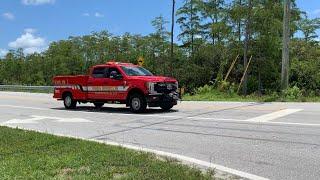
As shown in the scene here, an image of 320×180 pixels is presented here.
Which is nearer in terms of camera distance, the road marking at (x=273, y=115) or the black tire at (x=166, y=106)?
the road marking at (x=273, y=115)

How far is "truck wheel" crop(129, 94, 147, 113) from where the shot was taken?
65.0ft

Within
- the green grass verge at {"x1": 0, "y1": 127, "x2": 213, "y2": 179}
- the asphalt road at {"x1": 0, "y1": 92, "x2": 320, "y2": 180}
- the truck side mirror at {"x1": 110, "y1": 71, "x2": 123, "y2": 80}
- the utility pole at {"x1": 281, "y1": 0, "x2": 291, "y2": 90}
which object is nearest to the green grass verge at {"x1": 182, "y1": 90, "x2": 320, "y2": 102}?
the utility pole at {"x1": 281, "y1": 0, "x2": 291, "y2": 90}

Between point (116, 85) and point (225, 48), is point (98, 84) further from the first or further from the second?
point (225, 48)

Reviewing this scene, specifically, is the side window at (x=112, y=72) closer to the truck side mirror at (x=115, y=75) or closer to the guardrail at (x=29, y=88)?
the truck side mirror at (x=115, y=75)

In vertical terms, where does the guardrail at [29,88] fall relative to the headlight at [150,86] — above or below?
below

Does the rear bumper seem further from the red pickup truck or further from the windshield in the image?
the windshield

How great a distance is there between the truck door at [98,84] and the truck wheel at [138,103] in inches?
62.6

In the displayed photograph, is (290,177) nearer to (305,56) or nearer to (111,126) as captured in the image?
(111,126)

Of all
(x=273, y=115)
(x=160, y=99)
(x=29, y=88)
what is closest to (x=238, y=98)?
(x=160, y=99)

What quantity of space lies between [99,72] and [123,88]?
67.0 inches

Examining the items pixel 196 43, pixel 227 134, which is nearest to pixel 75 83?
pixel 227 134

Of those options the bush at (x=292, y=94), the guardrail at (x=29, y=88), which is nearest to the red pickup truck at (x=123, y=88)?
the bush at (x=292, y=94)

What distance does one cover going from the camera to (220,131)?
13625 mm

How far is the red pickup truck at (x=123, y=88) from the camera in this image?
64.8 feet
